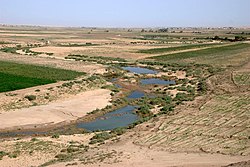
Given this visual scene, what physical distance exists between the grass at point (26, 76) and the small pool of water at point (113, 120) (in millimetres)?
11212

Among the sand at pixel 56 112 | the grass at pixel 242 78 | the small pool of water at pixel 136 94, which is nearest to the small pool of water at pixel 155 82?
the small pool of water at pixel 136 94

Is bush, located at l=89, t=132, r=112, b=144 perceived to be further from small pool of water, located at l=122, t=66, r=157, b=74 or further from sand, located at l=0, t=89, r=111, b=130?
small pool of water, located at l=122, t=66, r=157, b=74

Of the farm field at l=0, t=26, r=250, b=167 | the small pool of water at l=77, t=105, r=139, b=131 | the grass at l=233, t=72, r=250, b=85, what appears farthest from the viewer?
the grass at l=233, t=72, r=250, b=85

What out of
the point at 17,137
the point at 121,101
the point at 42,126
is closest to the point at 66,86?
the point at 121,101

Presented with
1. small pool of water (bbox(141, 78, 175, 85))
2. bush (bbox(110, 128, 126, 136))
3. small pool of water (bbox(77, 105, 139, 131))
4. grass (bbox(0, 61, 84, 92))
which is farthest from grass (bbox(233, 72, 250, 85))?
bush (bbox(110, 128, 126, 136))

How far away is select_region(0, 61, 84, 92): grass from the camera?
36.6 metres

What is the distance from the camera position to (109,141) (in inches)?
849

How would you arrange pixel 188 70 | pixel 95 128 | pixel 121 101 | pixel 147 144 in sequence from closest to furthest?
pixel 147 144 → pixel 95 128 → pixel 121 101 → pixel 188 70

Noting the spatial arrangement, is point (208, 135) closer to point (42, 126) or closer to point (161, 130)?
point (161, 130)

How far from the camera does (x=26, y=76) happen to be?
42812 millimetres

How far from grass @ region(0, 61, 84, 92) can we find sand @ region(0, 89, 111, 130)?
631 centimetres

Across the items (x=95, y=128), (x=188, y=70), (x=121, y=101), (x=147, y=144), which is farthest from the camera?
(x=188, y=70)

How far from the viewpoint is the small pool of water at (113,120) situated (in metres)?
26.1

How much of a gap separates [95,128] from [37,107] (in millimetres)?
6732
